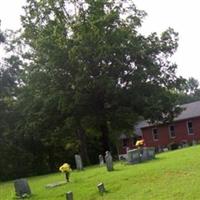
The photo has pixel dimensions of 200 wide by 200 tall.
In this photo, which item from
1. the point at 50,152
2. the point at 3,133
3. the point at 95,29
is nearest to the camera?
the point at 95,29

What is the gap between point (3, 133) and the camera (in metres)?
54.9

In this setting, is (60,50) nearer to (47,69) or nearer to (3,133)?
(47,69)

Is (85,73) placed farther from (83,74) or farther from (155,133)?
(155,133)

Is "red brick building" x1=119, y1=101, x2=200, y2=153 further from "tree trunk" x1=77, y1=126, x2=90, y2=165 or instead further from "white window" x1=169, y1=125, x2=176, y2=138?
"tree trunk" x1=77, y1=126, x2=90, y2=165

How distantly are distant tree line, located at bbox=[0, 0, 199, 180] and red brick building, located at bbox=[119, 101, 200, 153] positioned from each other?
13302mm

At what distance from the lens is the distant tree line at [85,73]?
47719 mm

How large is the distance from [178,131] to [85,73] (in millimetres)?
23088

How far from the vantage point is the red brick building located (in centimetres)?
6457

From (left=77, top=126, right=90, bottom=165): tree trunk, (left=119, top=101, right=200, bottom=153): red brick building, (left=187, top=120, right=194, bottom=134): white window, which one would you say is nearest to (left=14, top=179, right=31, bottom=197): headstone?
(left=77, top=126, right=90, bottom=165): tree trunk

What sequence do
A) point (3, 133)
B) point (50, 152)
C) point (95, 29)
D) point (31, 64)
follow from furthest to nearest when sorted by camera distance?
point (50, 152) < point (3, 133) < point (31, 64) < point (95, 29)

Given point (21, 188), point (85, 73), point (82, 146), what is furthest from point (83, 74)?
point (21, 188)

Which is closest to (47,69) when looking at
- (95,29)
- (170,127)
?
(95,29)

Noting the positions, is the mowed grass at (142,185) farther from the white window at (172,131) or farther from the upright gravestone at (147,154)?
the white window at (172,131)

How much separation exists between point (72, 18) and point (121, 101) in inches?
355
